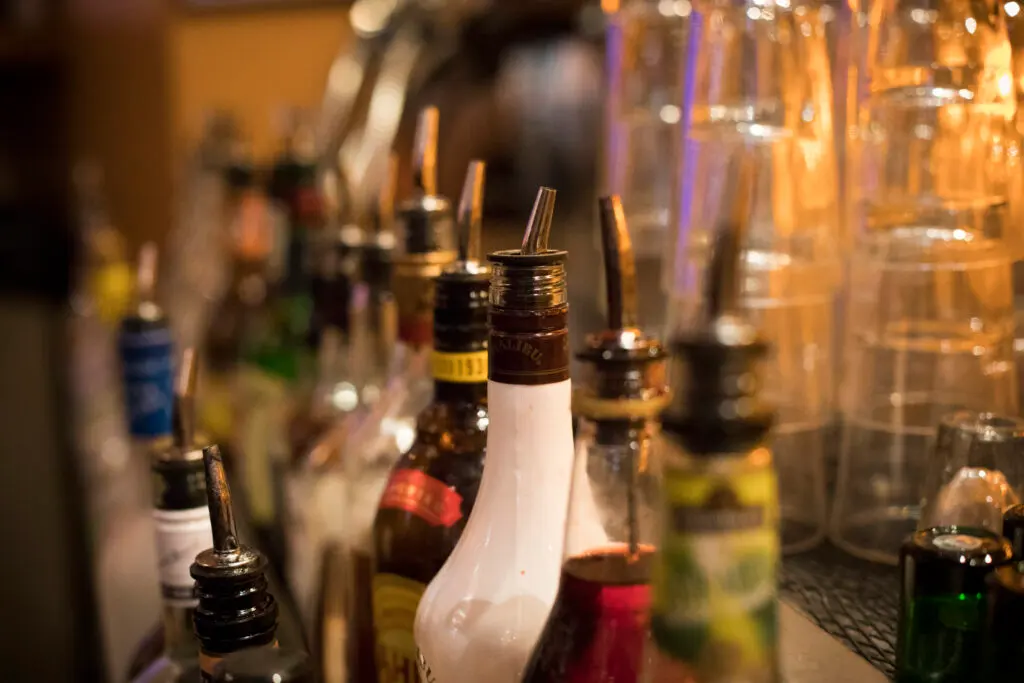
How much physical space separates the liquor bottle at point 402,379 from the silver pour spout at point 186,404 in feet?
0.35

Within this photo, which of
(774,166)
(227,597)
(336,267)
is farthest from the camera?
(336,267)

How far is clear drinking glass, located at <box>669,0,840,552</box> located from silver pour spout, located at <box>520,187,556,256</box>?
0.23 metres

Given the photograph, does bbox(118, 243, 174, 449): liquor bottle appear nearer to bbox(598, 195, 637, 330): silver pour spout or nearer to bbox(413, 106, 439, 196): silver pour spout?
bbox(413, 106, 439, 196): silver pour spout

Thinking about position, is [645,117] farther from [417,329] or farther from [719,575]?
[719,575]

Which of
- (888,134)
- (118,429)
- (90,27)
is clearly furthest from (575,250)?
(90,27)

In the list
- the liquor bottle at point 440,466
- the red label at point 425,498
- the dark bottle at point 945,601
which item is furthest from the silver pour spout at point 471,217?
the dark bottle at point 945,601

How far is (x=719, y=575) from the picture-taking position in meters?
0.28

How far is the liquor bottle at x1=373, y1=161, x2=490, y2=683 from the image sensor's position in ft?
1.41

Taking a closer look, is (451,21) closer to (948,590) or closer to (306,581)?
(306,581)

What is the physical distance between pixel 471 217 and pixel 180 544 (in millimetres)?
218

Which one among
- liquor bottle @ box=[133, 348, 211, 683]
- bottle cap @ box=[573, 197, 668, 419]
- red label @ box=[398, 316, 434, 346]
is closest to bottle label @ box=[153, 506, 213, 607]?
liquor bottle @ box=[133, 348, 211, 683]

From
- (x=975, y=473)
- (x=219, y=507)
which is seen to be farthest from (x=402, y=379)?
(x=975, y=473)

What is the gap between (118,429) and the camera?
1231mm

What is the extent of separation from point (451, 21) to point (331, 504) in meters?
1.11
